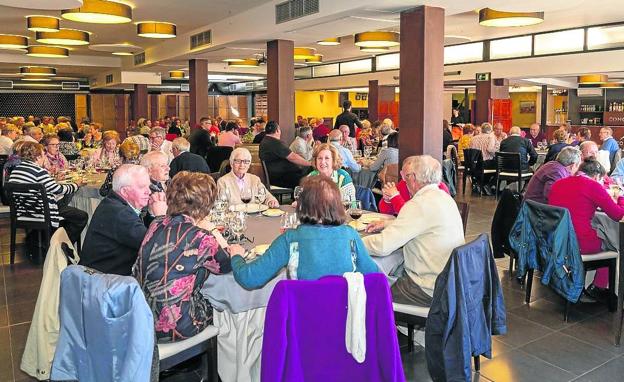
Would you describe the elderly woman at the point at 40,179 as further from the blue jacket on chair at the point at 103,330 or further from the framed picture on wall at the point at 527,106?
the framed picture on wall at the point at 527,106

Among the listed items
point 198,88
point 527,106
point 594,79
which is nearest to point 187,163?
point 198,88

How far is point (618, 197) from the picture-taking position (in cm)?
482

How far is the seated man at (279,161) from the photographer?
812 cm

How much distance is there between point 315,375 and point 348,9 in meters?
4.98

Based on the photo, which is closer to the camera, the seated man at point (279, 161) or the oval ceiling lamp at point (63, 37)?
the seated man at point (279, 161)

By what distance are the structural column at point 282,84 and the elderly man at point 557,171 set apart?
194 inches

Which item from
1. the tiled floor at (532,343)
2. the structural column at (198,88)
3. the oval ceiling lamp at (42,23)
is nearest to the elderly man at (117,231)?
the tiled floor at (532,343)

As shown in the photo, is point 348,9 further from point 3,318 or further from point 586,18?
point 586,18

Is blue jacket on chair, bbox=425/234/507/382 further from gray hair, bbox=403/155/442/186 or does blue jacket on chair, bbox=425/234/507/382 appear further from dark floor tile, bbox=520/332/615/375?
dark floor tile, bbox=520/332/615/375

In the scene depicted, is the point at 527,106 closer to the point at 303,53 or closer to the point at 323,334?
the point at 303,53

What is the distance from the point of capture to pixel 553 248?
4.21m

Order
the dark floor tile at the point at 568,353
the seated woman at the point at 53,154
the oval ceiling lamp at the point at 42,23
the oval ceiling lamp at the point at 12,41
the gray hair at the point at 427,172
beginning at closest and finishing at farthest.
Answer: the gray hair at the point at 427,172
the dark floor tile at the point at 568,353
the seated woman at the point at 53,154
the oval ceiling lamp at the point at 42,23
the oval ceiling lamp at the point at 12,41

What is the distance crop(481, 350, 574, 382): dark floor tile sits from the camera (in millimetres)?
3434

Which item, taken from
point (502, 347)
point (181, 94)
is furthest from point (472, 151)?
point (181, 94)
